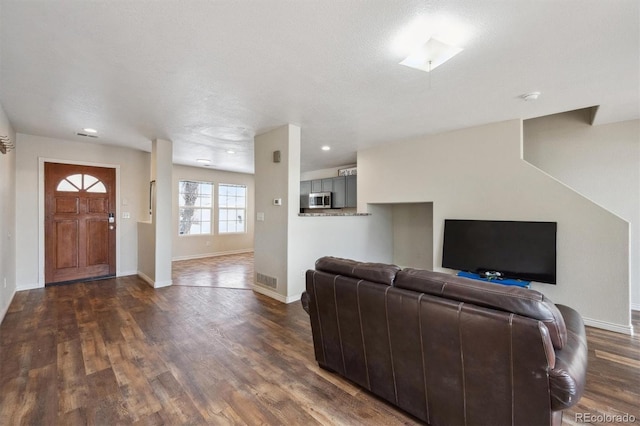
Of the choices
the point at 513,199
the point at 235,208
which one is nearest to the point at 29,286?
the point at 235,208

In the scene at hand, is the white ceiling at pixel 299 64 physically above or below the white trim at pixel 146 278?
above

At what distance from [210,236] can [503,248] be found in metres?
6.74

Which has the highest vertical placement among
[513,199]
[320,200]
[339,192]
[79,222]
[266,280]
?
[339,192]

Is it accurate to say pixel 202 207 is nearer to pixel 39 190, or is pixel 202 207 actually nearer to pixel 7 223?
pixel 39 190

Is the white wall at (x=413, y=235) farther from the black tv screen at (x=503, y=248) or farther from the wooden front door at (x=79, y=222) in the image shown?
the wooden front door at (x=79, y=222)

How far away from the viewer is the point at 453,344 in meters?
1.41

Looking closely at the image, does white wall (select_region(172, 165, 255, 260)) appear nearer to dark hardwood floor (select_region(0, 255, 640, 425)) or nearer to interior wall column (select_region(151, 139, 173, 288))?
interior wall column (select_region(151, 139, 173, 288))

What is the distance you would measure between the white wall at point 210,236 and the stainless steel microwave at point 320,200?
5.63 feet

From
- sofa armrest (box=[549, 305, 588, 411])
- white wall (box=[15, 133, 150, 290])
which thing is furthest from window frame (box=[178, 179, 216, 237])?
sofa armrest (box=[549, 305, 588, 411])

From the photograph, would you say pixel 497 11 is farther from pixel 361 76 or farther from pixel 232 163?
pixel 232 163

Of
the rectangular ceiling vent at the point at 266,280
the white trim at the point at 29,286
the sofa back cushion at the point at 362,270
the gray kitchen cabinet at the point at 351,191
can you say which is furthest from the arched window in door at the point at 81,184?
the sofa back cushion at the point at 362,270

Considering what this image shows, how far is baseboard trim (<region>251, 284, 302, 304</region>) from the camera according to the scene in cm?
388

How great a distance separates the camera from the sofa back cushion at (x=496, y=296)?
1.24 m

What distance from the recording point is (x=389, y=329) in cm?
166
